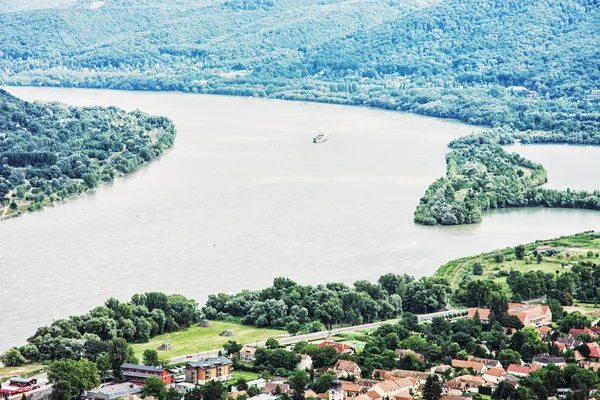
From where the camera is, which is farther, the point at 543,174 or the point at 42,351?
the point at 543,174

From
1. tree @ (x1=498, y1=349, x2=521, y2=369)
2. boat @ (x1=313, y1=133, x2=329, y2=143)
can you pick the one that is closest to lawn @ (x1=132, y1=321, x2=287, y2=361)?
tree @ (x1=498, y1=349, x2=521, y2=369)

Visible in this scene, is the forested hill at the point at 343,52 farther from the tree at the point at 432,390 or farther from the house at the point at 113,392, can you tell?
the house at the point at 113,392

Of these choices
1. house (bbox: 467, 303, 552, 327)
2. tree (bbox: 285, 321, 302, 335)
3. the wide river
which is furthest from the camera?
the wide river

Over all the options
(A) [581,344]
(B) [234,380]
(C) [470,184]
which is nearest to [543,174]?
(C) [470,184]

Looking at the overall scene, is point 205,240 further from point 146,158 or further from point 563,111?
point 563,111

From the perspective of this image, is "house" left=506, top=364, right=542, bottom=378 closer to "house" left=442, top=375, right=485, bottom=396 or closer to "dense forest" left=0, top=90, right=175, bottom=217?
"house" left=442, top=375, right=485, bottom=396

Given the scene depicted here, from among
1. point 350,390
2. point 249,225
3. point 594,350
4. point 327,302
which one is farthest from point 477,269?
point 350,390

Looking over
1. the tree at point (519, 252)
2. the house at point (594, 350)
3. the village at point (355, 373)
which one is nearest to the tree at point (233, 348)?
the village at point (355, 373)
